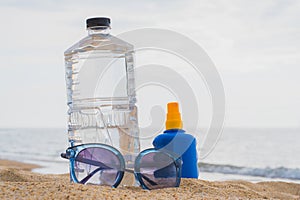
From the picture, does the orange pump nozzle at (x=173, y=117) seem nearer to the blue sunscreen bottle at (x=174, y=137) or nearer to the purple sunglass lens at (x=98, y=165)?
the blue sunscreen bottle at (x=174, y=137)

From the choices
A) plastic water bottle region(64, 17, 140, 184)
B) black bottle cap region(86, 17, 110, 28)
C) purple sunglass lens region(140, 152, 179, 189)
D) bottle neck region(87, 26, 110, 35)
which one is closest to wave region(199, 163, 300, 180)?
plastic water bottle region(64, 17, 140, 184)

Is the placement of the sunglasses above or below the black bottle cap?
below

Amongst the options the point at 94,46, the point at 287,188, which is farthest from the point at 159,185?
the point at 287,188

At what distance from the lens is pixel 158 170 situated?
277 cm

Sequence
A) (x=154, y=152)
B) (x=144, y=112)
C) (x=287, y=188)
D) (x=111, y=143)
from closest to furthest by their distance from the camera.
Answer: (x=154, y=152) → (x=111, y=143) → (x=144, y=112) → (x=287, y=188)

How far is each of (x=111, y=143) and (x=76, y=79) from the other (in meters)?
0.51

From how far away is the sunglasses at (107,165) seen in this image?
2648 mm

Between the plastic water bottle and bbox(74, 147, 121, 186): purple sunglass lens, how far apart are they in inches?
11.7

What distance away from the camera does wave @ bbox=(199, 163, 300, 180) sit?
8986mm

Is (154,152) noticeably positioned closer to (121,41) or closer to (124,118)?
(124,118)

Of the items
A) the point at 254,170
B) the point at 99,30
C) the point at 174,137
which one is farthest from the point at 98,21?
the point at 254,170

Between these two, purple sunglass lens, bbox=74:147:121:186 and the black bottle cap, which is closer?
purple sunglass lens, bbox=74:147:121:186

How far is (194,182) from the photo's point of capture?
10.1ft

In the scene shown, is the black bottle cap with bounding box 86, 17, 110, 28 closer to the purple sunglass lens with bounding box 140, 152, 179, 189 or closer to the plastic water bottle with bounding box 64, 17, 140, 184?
the plastic water bottle with bounding box 64, 17, 140, 184
